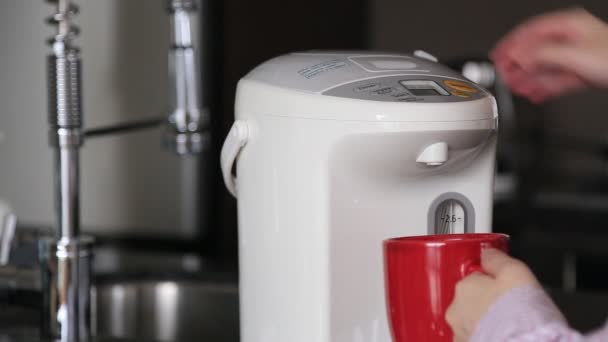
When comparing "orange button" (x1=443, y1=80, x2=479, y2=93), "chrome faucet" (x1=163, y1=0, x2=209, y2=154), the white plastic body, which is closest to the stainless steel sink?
"chrome faucet" (x1=163, y1=0, x2=209, y2=154)

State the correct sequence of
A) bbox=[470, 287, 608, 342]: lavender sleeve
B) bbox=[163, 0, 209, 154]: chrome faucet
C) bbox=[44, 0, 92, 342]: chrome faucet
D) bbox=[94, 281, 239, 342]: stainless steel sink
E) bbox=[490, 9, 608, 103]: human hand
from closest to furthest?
1. bbox=[470, 287, 608, 342]: lavender sleeve
2. bbox=[490, 9, 608, 103]: human hand
3. bbox=[44, 0, 92, 342]: chrome faucet
4. bbox=[163, 0, 209, 154]: chrome faucet
5. bbox=[94, 281, 239, 342]: stainless steel sink

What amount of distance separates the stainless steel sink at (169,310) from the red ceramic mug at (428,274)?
57 cm

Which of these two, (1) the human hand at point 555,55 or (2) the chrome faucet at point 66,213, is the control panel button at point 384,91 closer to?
(1) the human hand at point 555,55

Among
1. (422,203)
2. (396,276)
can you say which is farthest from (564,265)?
(396,276)

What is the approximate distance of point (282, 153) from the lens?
0.77m

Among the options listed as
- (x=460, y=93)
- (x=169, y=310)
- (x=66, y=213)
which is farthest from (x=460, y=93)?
(x=169, y=310)

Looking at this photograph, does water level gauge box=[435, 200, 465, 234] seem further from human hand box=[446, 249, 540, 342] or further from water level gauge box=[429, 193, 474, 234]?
human hand box=[446, 249, 540, 342]

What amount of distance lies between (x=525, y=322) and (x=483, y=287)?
39 mm

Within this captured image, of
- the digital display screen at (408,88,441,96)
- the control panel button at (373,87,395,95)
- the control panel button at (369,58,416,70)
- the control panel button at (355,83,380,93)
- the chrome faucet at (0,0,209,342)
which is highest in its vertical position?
the control panel button at (369,58,416,70)

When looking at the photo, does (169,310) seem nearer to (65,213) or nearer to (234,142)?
(65,213)

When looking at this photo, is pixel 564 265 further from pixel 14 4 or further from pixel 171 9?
pixel 14 4

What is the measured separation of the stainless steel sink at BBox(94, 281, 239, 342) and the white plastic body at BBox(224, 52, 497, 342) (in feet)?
1.40

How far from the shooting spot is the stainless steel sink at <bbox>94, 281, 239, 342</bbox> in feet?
4.07

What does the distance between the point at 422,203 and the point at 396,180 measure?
3cm
